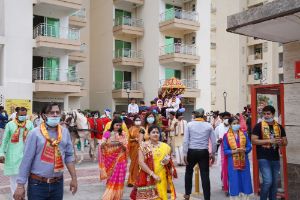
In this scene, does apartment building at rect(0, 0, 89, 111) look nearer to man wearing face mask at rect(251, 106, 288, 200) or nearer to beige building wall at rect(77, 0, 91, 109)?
beige building wall at rect(77, 0, 91, 109)

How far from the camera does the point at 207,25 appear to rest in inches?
1321

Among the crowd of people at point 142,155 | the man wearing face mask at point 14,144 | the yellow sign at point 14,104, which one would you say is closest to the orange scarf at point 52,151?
the crowd of people at point 142,155

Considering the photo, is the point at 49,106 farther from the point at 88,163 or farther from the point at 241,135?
the point at 88,163

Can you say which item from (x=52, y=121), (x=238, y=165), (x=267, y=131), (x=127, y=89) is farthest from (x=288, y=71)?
(x=127, y=89)

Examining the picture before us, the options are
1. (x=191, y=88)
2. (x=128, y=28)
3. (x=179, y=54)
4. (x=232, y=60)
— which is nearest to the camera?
(x=179, y=54)

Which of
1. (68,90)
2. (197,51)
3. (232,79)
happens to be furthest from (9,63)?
(232,79)

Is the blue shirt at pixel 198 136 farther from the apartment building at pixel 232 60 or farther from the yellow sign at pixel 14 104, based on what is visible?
the apartment building at pixel 232 60

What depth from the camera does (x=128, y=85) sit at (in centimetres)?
3322

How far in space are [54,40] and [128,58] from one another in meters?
8.33

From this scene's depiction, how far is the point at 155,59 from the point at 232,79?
17674 millimetres

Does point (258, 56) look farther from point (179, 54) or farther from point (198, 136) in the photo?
point (198, 136)

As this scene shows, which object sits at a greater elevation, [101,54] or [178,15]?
[178,15]

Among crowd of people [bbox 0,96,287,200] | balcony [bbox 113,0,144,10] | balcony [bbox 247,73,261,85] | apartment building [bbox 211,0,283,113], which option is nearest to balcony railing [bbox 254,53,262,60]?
apartment building [bbox 211,0,283,113]

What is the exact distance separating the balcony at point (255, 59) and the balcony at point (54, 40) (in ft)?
84.7
